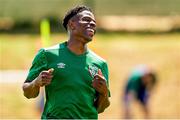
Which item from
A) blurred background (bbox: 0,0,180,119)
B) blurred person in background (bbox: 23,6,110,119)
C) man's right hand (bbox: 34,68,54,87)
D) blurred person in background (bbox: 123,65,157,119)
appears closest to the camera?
man's right hand (bbox: 34,68,54,87)

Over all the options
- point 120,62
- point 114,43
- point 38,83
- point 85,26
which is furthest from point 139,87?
point 38,83

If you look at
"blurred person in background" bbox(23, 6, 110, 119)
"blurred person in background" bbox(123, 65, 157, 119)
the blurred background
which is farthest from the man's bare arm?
the blurred background

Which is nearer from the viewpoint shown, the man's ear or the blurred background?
the man's ear

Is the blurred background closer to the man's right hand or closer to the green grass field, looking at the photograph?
the green grass field

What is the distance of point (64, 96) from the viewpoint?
23.1ft

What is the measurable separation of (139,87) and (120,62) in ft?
23.0

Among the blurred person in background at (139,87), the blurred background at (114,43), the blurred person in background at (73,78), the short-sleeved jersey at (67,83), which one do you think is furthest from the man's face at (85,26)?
the blurred background at (114,43)

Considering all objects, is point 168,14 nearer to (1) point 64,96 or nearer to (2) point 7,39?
(2) point 7,39

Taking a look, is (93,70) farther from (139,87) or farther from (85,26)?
(139,87)

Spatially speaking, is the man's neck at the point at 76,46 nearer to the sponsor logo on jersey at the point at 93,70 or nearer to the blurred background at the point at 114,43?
the sponsor logo on jersey at the point at 93,70

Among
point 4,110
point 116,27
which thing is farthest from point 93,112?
point 116,27

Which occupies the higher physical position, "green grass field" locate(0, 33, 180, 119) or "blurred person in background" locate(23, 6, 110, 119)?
"blurred person in background" locate(23, 6, 110, 119)

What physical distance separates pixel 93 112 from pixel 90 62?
41cm

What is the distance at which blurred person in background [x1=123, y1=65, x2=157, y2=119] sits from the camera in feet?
51.5
